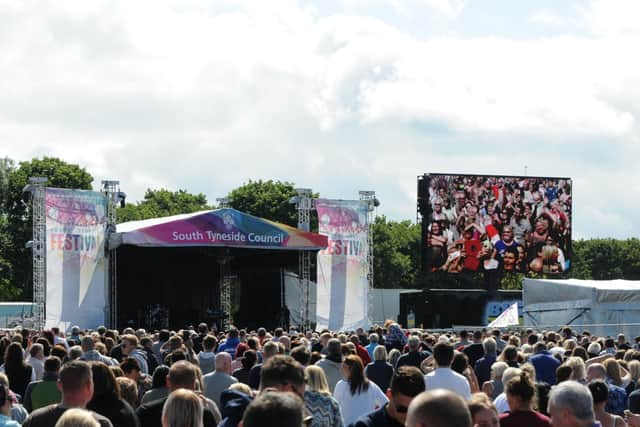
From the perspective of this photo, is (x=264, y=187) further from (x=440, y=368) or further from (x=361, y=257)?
(x=440, y=368)

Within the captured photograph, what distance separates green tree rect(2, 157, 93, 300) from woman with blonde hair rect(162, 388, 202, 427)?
56.8 meters

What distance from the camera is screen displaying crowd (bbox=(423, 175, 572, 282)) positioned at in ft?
137

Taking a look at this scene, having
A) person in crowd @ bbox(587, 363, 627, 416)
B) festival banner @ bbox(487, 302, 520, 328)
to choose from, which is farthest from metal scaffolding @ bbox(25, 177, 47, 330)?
person in crowd @ bbox(587, 363, 627, 416)

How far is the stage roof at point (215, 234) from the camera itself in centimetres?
3067

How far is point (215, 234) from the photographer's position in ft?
104

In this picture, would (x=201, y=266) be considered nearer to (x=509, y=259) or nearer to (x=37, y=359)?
(x=509, y=259)

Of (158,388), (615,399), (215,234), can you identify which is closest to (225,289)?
(215,234)

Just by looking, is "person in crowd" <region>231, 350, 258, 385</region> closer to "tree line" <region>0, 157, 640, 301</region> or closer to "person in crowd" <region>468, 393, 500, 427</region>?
"person in crowd" <region>468, 393, 500, 427</region>

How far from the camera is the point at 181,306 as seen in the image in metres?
38.8

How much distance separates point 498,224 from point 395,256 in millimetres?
36881

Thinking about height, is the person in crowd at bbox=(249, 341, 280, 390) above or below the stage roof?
below

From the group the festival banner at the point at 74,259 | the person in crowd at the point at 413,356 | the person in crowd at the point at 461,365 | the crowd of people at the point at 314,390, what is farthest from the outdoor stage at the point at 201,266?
the person in crowd at the point at 461,365

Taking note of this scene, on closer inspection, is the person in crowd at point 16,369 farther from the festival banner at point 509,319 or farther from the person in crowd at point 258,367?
the festival banner at point 509,319

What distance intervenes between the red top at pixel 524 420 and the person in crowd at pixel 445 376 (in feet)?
7.94
